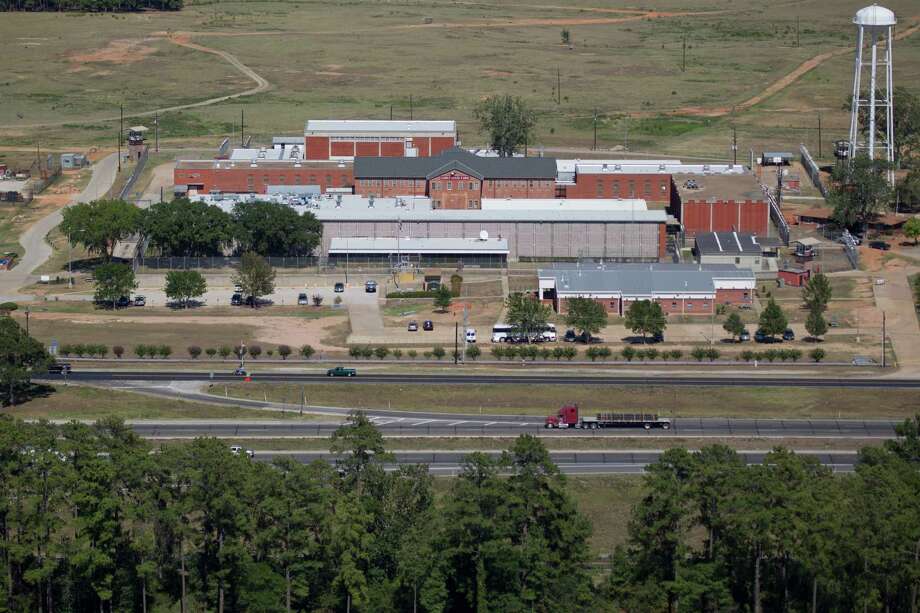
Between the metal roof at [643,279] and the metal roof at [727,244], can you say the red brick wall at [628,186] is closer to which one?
the metal roof at [727,244]

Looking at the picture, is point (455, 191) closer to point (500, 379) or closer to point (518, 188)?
point (518, 188)

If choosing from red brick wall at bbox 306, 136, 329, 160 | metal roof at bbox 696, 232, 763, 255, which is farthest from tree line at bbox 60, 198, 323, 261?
red brick wall at bbox 306, 136, 329, 160

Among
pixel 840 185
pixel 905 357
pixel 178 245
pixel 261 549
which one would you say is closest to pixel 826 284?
pixel 905 357

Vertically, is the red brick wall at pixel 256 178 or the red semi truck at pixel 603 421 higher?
the red brick wall at pixel 256 178

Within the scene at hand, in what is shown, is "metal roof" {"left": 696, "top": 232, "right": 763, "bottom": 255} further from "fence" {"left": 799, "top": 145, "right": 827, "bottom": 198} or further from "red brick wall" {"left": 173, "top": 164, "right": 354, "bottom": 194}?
"red brick wall" {"left": 173, "top": 164, "right": 354, "bottom": 194}

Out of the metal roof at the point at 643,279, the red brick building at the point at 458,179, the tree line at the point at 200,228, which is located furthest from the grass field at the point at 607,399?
the red brick building at the point at 458,179

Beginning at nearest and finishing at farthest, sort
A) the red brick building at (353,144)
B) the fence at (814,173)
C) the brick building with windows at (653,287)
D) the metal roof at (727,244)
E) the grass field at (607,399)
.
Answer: the grass field at (607,399) < the brick building with windows at (653,287) < the metal roof at (727,244) < the fence at (814,173) < the red brick building at (353,144)

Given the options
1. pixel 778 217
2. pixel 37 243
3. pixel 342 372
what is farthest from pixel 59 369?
pixel 778 217
